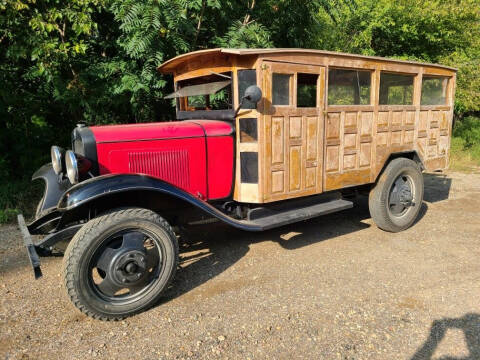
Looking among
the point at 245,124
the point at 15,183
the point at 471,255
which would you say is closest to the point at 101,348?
the point at 245,124

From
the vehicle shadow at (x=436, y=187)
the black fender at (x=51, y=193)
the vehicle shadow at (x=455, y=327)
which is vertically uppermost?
the black fender at (x=51, y=193)

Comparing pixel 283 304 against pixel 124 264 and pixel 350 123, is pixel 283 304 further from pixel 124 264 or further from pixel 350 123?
pixel 350 123

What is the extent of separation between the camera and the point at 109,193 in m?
2.75

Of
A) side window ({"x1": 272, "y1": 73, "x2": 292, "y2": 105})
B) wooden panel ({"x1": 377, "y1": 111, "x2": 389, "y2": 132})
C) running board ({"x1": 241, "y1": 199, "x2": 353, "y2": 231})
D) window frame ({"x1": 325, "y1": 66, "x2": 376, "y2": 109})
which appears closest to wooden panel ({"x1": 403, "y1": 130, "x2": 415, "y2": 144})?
wooden panel ({"x1": 377, "y1": 111, "x2": 389, "y2": 132})

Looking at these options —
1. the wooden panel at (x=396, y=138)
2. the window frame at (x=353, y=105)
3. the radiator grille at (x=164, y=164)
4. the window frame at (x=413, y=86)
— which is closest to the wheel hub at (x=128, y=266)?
the radiator grille at (x=164, y=164)

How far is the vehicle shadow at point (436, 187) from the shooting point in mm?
6530

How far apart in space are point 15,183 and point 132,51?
3.09 meters

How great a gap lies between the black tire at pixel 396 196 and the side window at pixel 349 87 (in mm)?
1034

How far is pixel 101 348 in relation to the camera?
2504 millimetres

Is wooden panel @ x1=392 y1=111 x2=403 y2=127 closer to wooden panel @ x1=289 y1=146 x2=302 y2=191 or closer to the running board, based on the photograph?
the running board

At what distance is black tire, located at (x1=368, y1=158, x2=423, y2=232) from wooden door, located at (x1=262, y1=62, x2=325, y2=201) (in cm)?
108

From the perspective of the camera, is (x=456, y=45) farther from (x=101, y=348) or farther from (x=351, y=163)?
(x=101, y=348)

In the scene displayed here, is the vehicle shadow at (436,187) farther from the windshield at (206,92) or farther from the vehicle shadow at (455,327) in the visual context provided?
the windshield at (206,92)

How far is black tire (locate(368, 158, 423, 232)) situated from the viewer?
15.2 ft
